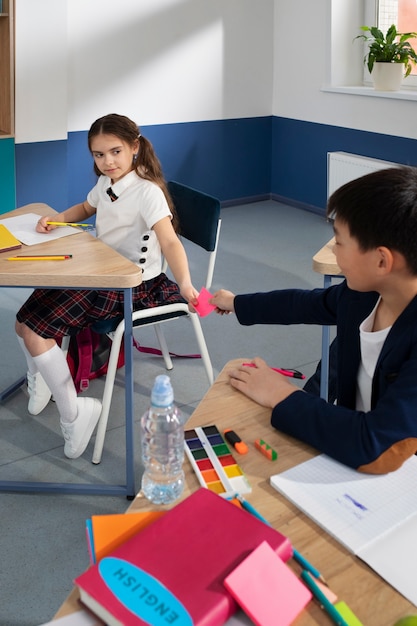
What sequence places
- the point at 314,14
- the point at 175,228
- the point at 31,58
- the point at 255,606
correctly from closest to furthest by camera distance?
1. the point at 255,606
2. the point at 175,228
3. the point at 31,58
4. the point at 314,14

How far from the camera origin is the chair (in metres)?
2.25

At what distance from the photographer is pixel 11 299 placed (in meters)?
3.77

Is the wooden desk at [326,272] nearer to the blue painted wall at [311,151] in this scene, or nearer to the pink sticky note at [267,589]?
the pink sticky note at [267,589]

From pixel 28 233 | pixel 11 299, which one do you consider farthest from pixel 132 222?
pixel 11 299

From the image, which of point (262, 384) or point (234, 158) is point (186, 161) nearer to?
point (234, 158)

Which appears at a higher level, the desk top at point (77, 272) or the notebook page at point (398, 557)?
the desk top at point (77, 272)

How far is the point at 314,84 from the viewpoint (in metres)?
5.13

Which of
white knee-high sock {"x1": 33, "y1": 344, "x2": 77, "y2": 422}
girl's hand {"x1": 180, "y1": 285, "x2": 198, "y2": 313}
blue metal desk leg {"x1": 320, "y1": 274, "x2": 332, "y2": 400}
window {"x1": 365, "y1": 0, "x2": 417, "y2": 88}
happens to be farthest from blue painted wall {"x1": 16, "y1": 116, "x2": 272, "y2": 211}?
blue metal desk leg {"x1": 320, "y1": 274, "x2": 332, "y2": 400}

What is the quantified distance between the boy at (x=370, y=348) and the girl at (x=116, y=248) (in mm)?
800

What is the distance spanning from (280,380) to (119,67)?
3805mm

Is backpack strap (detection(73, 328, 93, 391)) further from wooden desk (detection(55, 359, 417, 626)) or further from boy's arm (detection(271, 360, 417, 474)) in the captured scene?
boy's arm (detection(271, 360, 417, 474))

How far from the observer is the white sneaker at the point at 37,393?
2584mm

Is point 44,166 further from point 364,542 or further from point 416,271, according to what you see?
point 364,542

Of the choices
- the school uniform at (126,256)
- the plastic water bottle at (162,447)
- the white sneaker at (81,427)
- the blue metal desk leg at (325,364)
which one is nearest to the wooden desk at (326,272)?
the blue metal desk leg at (325,364)
